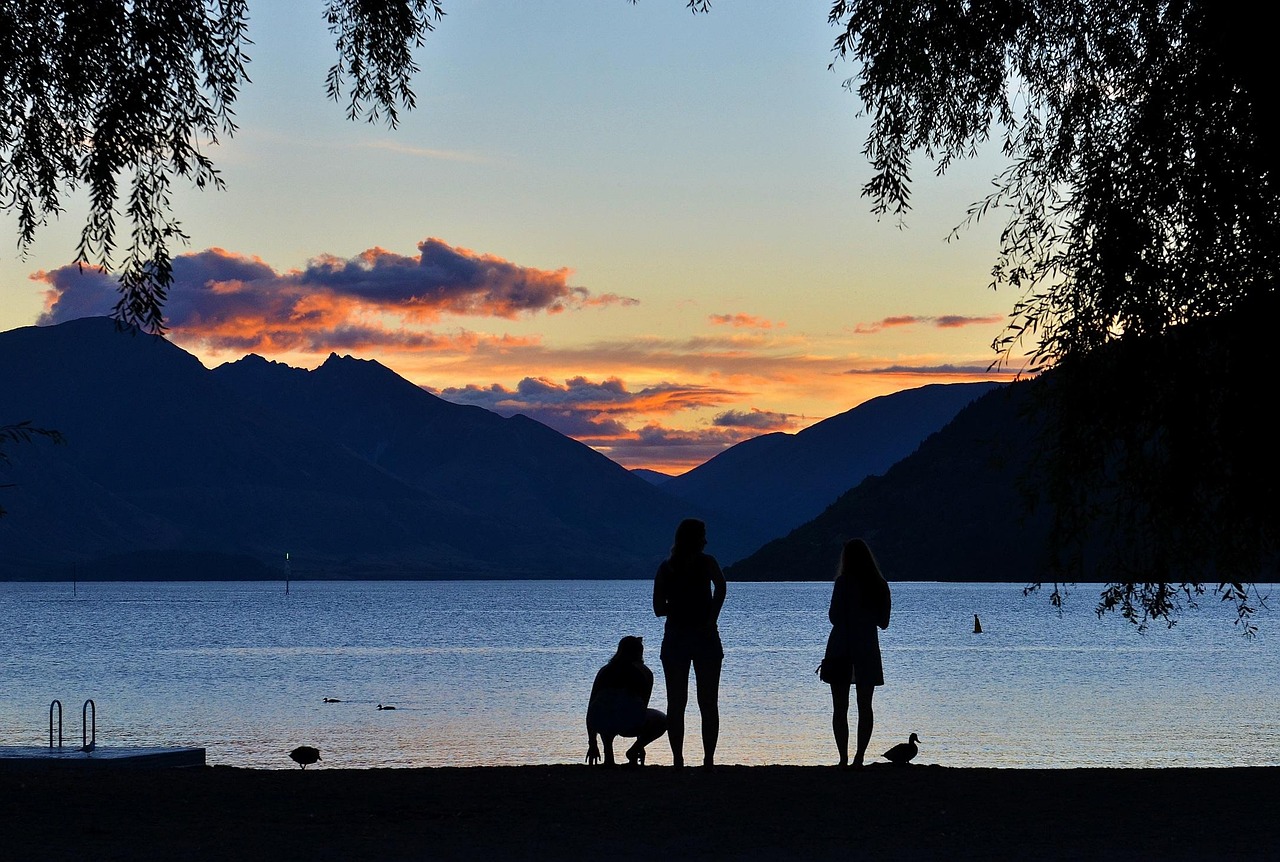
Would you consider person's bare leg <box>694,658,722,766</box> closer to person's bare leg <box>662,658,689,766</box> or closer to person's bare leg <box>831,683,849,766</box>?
person's bare leg <box>662,658,689,766</box>

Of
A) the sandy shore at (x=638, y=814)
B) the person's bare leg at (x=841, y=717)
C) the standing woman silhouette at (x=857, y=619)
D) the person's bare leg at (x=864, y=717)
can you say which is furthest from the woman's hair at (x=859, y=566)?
the sandy shore at (x=638, y=814)

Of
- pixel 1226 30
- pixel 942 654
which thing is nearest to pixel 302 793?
pixel 1226 30

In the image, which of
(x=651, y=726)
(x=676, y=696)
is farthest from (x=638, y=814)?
(x=651, y=726)

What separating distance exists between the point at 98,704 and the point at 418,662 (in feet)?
87.0

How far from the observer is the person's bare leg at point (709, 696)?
12250mm

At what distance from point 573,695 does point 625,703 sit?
41.4 metres

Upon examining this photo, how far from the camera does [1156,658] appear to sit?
85.2 meters

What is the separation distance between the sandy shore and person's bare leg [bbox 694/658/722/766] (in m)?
0.35

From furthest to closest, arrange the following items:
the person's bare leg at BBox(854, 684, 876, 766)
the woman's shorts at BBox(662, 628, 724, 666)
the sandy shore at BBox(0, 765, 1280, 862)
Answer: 1. the person's bare leg at BBox(854, 684, 876, 766)
2. the woman's shorts at BBox(662, 628, 724, 666)
3. the sandy shore at BBox(0, 765, 1280, 862)

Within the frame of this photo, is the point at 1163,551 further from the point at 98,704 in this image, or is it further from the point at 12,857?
the point at 98,704

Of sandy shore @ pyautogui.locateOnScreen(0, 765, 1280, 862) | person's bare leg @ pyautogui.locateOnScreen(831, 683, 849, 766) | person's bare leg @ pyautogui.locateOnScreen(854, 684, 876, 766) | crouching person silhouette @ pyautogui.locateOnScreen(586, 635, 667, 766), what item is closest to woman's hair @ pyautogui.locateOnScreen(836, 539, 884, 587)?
person's bare leg @ pyautogui.locateOnScreen(854, 684, 876, 766)

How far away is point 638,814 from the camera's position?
10.4 m

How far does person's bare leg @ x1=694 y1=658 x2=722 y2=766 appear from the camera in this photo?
40.2 ft

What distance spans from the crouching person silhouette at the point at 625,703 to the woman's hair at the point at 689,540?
2269 millimetres
